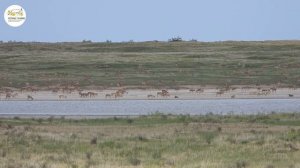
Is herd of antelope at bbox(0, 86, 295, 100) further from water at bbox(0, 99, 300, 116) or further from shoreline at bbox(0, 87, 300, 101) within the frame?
water at bbox(0, 99, 300, 116)

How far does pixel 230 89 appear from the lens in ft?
153

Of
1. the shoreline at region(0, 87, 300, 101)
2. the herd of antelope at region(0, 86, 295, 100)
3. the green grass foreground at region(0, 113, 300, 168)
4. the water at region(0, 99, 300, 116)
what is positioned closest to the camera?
the green grass foreground at region(0, 113, 300, 168)

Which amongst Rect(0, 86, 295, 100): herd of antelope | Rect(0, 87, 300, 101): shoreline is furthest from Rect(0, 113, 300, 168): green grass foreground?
Rect(0, 86, 295, 100): herd of antelope

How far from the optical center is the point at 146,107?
124ft

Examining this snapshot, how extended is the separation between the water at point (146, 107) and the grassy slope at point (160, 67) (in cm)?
956

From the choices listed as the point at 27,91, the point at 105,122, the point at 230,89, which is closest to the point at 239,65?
the point at 230,89

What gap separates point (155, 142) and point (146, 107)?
17398 millimetres

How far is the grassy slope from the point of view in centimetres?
5256

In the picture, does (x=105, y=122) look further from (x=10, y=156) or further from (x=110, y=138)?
(x=10, y=156)

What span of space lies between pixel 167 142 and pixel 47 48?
66.3m

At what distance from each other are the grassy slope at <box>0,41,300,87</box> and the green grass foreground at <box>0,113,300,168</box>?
2274 cm

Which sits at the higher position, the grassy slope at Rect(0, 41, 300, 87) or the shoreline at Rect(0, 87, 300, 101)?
the grassy slope at Rect(0, 41, 300, 87)

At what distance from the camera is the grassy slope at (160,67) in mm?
52562

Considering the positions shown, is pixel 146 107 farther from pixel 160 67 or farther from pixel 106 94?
pixel 160 67
